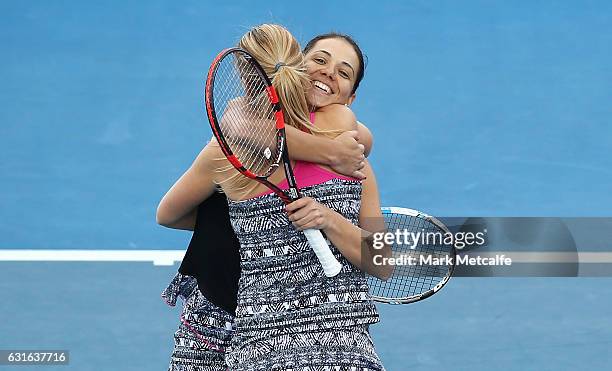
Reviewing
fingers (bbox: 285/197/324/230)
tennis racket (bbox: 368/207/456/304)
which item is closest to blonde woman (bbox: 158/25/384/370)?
fingers (bbox: 285/197/324/230)

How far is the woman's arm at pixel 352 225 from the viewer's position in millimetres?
2883

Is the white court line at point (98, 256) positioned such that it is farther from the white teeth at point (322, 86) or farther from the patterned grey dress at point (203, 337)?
the white teeth at point (322, 86)

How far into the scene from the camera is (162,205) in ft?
10.6

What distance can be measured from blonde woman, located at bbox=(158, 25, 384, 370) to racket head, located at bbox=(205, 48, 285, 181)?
0.03 meters

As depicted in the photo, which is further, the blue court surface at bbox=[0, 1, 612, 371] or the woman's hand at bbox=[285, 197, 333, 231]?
the blue court surface at bbox=[0, 1, 612, 371]

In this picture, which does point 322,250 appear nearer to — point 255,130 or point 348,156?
point 348,156

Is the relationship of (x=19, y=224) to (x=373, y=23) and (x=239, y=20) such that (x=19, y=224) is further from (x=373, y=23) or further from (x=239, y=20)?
(x=373, y=23)

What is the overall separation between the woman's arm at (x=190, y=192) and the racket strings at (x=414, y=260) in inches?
27.0

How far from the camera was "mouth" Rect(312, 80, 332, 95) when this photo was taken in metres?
3.07

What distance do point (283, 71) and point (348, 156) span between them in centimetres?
27

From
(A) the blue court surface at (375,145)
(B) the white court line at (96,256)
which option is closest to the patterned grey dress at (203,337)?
(A) the blue court surface at (375,145)

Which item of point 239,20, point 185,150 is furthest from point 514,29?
point 185,150

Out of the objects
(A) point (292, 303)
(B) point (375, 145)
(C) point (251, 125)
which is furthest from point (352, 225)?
(B) point (375, 145)

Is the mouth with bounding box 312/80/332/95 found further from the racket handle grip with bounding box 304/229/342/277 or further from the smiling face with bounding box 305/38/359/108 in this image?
the racket handle grip with bounding box 304/229/342/277
